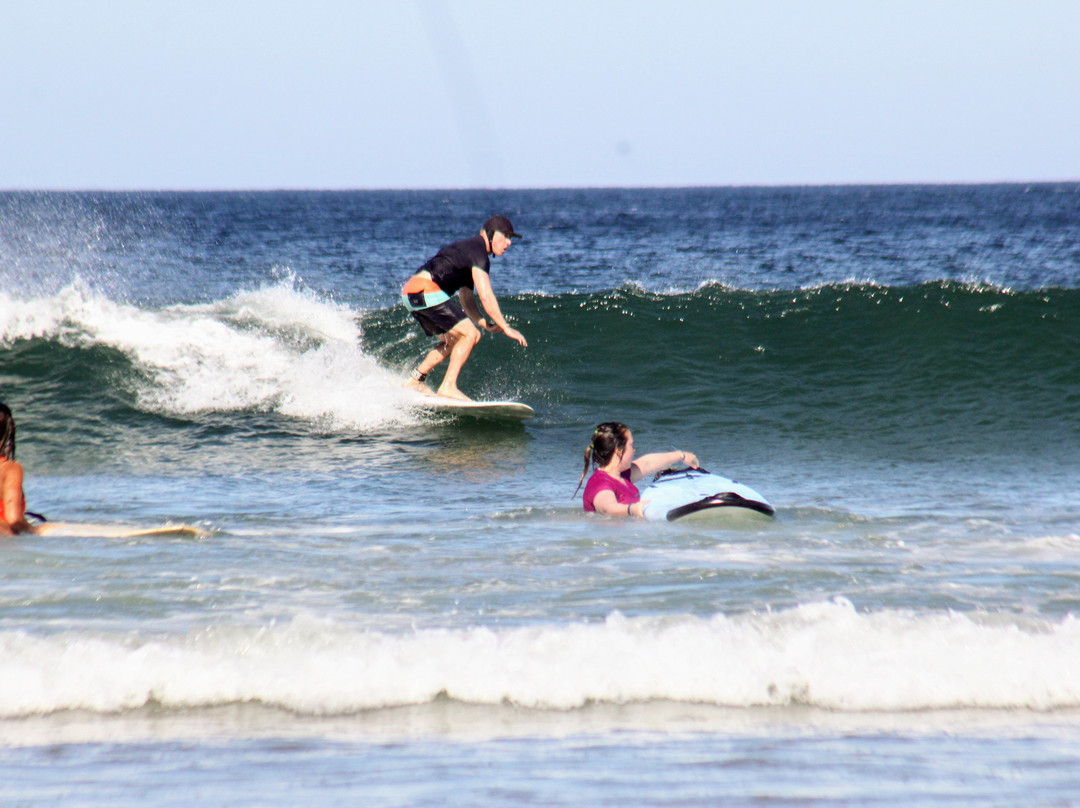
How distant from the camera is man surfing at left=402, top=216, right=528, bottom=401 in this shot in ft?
28.8

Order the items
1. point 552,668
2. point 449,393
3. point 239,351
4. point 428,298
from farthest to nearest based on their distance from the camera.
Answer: point 239,351, point 449,393, point 428,298, point 552,668

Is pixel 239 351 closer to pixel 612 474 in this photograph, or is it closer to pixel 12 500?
pixel 12 500

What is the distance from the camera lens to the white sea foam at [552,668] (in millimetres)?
3691

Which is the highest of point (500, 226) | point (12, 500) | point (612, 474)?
point (500, 226)

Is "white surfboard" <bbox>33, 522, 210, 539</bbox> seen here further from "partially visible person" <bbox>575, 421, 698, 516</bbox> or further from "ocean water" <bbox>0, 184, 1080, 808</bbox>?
"partially visible person" <bbox>575, 421, 698, 516</bbox>

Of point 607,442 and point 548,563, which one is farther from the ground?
point 607,442

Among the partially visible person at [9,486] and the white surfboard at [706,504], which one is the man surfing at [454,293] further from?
the partially visible person at [9,486]

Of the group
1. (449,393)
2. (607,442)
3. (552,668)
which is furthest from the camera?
(449,393)

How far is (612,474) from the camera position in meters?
6.55

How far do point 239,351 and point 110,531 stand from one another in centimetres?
595

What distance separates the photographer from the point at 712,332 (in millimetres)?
12867

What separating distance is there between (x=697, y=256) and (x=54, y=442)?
28.1 metres

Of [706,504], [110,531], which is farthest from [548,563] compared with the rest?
[110,531]

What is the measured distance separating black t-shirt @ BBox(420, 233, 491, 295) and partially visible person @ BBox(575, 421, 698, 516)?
2915 mm
